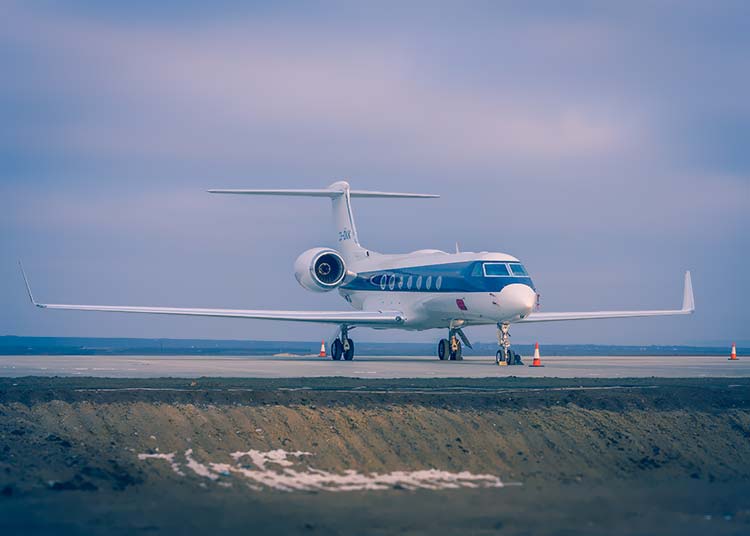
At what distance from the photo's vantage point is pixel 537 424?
14.4 meters

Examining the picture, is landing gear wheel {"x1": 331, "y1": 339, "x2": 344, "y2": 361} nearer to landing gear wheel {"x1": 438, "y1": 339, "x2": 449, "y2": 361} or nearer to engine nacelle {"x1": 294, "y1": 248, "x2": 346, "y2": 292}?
engine nacelle {"x1": 294, "y1": 248, "x2": 346, "y2": 292}

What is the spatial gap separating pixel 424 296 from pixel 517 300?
5692mm

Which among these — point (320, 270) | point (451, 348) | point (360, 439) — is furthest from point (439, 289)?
point (360, 439)

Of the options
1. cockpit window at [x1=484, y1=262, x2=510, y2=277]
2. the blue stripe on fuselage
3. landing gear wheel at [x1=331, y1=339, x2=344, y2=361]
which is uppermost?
cockpit window at [x1=484, y1=262, x2=510, y2=277]

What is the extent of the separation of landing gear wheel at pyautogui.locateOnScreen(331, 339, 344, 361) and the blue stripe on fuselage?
3201mm

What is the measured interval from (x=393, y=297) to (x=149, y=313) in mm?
10048

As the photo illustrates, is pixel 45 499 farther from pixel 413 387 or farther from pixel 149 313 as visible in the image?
pixel 149 313

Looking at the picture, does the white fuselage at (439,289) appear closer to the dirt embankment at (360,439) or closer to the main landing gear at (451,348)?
the main landing gear at (451,348)

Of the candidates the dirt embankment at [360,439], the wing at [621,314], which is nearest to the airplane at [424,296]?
the wing at [621,314]

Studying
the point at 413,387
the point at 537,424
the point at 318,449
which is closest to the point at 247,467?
the point at 318,449

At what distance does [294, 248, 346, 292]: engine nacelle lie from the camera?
4256 cm

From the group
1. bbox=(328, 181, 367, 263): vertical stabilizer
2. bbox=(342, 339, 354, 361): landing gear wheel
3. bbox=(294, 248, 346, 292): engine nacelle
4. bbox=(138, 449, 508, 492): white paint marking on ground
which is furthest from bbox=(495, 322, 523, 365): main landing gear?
bbox=(138, 449, 508, 492): white paint marking on ground

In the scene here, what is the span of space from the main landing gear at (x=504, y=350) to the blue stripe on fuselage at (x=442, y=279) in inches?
52.6

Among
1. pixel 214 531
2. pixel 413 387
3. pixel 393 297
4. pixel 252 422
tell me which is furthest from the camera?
pixel 393 297
